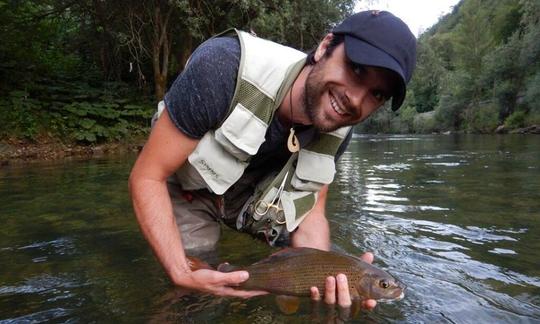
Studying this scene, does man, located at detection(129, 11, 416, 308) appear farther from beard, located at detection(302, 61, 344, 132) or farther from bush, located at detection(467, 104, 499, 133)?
bush, located at detection(467, 104, 499, 133)

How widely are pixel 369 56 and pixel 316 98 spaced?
15.8 inches

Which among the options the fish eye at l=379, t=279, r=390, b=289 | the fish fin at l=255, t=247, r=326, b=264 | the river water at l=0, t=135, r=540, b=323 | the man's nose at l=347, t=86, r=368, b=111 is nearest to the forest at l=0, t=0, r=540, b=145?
the river water at l=0, t=135, r=540, b=323

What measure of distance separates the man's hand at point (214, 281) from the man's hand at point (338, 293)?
0.44m

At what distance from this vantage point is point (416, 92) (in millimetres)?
77000

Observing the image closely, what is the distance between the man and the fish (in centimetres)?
7

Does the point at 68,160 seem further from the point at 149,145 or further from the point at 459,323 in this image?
the point at 459,323

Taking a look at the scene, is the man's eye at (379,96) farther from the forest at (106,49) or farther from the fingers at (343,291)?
the forest at (106,49)

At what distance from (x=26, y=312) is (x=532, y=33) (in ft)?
138

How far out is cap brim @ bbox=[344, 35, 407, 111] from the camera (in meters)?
2.44

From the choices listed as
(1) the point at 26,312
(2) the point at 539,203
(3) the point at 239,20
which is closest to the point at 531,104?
(3) the point at 239,20

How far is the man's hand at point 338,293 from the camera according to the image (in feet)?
8.60

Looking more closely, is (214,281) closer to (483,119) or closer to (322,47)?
(322,47)

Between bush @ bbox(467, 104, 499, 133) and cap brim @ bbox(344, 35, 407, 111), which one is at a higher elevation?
cap brim @ bbox(344, 35, 407, 111)

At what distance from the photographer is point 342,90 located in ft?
8.61
